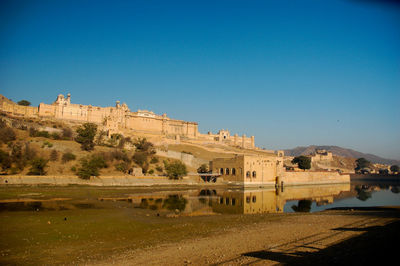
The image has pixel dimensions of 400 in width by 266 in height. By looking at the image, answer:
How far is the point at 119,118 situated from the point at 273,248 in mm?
75120

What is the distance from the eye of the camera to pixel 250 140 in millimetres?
106438

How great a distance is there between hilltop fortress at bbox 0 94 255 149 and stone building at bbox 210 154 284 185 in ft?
88.1

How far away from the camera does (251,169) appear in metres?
48.6

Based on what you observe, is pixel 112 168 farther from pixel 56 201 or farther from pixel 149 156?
pixel 56 201

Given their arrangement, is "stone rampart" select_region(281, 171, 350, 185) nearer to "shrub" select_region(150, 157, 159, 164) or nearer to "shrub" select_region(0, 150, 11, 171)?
"shrub" select_region(150, 157, 159, 164)

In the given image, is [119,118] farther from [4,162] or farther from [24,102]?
[4,162]

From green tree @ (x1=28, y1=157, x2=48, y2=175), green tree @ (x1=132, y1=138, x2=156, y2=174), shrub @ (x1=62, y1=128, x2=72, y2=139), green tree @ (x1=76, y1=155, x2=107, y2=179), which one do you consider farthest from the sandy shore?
shrub @ (x1=62, y1=128, x2=72, y2=139)

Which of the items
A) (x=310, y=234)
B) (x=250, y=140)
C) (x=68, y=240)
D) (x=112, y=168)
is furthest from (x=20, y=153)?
(x=250, y=140)

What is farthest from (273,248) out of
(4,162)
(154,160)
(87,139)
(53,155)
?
(154,160)

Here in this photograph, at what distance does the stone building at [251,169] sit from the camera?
4816 cm

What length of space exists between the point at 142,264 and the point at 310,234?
6.93 meters

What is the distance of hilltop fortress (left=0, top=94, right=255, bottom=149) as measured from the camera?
2736 inches

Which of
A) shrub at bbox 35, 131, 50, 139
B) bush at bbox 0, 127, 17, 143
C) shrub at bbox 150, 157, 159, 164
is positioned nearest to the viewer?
bush at bbox 0, 127, 17, 143

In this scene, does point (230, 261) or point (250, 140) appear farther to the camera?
point (250, 140)
